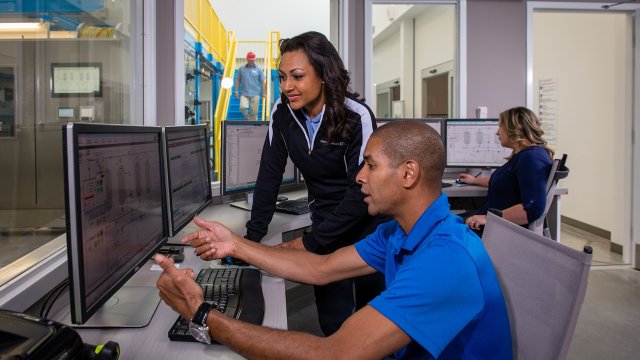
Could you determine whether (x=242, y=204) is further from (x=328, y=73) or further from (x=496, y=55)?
(x=496, y=55)

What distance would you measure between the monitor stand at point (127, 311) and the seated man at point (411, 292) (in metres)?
0.10

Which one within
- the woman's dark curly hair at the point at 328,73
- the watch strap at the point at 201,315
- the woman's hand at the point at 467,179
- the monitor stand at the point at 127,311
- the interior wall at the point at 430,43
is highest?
the interior wall at the point at 430,43

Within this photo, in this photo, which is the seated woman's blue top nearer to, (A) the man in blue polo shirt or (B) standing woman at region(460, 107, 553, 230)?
(B) standing woman at region(460, 107, 553, 230)

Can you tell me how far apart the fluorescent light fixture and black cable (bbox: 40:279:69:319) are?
2.17 metres

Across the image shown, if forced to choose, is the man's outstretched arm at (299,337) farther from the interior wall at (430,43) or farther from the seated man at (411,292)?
the interior wall at (430,43)

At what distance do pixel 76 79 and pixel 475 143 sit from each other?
279 cm

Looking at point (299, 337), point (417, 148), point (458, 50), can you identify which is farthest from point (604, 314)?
point (299, 337)

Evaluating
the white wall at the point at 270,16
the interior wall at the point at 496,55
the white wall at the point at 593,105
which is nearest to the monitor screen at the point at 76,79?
the white wall at the point at 270,16

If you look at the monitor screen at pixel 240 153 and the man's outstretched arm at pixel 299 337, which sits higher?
the monitor screen at pixel 240 153

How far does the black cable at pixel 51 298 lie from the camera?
1.08 meters

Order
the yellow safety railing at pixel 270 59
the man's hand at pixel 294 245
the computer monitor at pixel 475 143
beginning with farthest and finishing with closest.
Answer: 1. the yellow safety railing at pixel 270 59
2. the computer monitor at pixel 475 143
3. the man's hand at pixel 294 245

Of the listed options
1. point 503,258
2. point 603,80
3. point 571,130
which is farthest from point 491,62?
point 503,258

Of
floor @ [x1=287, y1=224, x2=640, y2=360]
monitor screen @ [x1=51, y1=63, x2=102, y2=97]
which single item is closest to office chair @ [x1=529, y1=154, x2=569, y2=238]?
floor @ [x1=287, y1=224, x2=640, y2=360]

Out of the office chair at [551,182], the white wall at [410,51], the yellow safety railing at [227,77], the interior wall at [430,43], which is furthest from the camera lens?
the white wall at [410,51]
